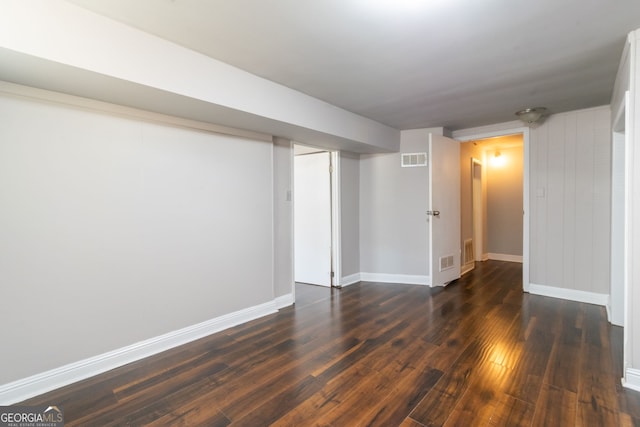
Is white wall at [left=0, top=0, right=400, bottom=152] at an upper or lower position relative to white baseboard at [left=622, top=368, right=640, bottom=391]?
upper

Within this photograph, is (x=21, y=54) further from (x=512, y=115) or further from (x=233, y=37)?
(x=512, y=115)

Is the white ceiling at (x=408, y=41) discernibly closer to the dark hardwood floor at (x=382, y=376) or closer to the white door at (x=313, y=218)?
the white door at (x=313, y=218)

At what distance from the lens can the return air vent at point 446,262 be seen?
4.22 meters

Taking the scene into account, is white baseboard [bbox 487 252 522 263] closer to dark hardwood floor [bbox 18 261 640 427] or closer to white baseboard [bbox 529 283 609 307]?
white baseboard [bbox 529 283 609 307]

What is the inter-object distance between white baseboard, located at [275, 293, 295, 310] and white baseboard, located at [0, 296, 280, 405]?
0.39 m

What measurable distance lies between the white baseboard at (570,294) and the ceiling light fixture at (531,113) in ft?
7.16

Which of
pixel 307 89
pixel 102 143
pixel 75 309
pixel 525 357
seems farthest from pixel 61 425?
pixel 525 357

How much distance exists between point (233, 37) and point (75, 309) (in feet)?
7.29

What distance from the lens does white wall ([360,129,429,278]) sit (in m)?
4.46

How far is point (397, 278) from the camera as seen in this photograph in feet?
15.1

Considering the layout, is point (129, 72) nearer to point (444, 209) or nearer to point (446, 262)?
point (444, 209)

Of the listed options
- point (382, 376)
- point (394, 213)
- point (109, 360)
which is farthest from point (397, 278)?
point (109, 360)

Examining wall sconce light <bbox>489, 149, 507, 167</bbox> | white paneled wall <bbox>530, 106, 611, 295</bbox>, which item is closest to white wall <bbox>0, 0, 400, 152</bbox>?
white paneled wall <bbox>530, 106, 611, 295</bbox>

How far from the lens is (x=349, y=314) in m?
3.31
